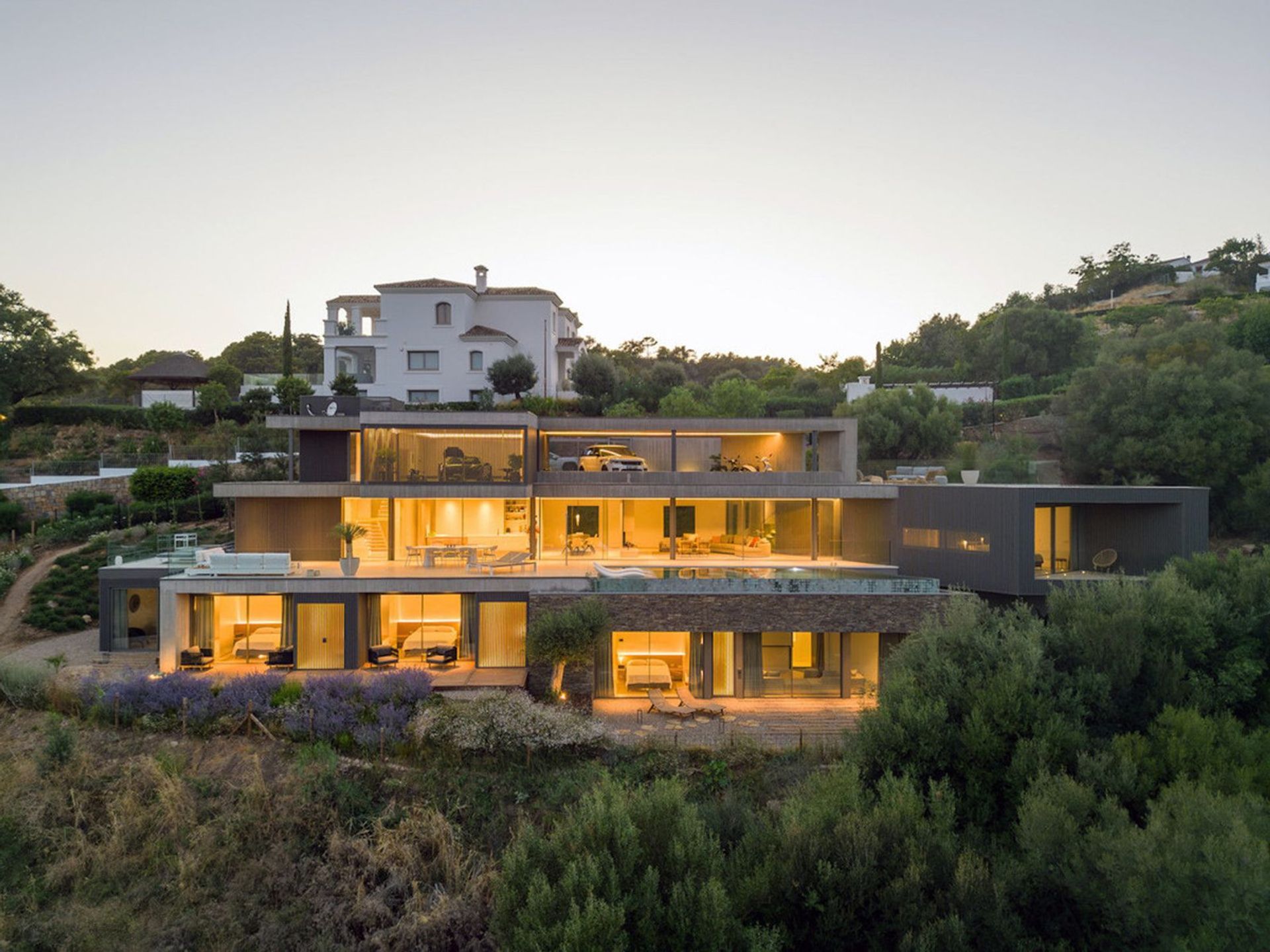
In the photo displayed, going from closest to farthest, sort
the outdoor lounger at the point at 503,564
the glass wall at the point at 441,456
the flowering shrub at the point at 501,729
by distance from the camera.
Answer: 1. the flowering shrub at the point at 501,729
2. the outdoor lounger at the point at 503,564
3. the glass wall at the point at 441,456

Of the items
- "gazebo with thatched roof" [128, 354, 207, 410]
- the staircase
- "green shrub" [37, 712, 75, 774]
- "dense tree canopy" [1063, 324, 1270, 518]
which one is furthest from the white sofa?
"dense tree canopy" [1063, 324, 1270, 518]

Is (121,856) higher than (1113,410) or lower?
lower

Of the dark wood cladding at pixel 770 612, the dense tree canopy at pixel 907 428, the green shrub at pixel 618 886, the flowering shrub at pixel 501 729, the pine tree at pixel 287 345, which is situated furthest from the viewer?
the pine tree at pixel 287 345

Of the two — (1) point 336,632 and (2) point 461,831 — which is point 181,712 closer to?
(1) point 336,632

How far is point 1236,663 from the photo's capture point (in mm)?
12039

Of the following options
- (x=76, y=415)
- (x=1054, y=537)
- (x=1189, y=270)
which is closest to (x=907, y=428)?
(x=1054, y=537)

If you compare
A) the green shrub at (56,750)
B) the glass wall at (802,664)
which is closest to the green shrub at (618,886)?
the glass wall at (802,664)

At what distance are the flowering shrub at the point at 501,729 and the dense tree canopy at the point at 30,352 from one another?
37.4 metres

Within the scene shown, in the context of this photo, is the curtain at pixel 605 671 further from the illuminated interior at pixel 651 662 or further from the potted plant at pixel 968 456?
the potted plant at pixel 968 456

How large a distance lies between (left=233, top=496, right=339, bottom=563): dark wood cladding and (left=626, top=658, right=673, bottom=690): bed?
10.1m

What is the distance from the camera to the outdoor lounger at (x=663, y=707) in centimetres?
1459

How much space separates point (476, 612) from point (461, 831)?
18.9ft

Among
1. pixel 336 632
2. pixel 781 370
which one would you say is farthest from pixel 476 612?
pixel 781 370

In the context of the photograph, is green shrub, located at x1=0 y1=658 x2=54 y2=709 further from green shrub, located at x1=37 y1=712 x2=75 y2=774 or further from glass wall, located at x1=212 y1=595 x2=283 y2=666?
glass wall, located at x1=212 y1=595 x2=283 y2=666
